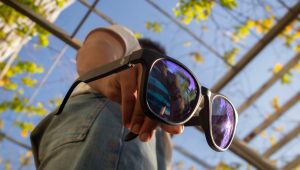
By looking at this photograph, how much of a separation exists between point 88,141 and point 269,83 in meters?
3.14

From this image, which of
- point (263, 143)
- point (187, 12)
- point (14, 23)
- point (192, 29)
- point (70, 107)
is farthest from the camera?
point (263, 143)

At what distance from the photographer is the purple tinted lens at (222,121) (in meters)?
0.79

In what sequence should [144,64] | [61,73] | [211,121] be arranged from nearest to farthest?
[144,64], [211,121], [61,73]

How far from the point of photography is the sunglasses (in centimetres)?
→ 62

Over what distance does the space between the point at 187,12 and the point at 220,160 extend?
2.12m

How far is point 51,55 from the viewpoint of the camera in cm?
345

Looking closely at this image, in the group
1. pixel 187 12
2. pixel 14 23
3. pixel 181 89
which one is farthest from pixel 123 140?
pixel 187 12

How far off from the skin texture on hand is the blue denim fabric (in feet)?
0.23

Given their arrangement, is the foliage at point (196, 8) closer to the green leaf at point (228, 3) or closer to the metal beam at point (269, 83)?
the green leaf at point (228, 3)

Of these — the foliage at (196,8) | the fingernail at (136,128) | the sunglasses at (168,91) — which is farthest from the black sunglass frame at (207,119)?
the foliage at (196,8)

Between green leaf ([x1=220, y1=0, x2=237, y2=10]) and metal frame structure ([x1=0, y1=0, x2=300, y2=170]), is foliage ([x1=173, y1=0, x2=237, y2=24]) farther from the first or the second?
metal frame structure ([x1=0, y1=0, x2=300, y2=170])

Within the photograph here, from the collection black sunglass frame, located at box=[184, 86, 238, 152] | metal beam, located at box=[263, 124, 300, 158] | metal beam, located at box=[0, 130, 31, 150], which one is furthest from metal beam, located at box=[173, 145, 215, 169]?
black sunglass frame, located at box=[184, 86, 238, 152]

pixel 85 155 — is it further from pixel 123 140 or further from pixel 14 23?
pixel 14 23

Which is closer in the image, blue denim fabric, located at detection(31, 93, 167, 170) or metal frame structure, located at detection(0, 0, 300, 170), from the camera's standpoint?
blue denim fabric, located at detection(31, 93, 167, 170)
